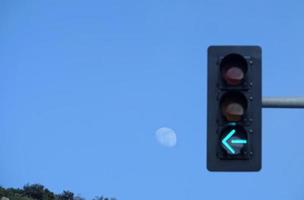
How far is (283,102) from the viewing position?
8.44m

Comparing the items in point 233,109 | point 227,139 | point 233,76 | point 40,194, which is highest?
point 40,194

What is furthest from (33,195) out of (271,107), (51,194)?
(271,107)

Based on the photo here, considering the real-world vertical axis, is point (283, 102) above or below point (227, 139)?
above

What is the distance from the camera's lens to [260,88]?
8.29m

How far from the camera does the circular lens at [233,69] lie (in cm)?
811

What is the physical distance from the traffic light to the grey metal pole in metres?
0.18

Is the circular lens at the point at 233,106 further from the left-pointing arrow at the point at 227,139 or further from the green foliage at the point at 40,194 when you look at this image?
the green foliage at the point at 40,194

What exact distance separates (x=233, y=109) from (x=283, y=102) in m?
0.69

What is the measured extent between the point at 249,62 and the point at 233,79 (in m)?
0.34

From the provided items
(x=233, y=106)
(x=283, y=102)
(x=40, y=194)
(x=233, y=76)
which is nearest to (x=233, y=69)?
(x=233, y=76)

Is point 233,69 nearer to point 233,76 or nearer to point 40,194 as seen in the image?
point 233,76

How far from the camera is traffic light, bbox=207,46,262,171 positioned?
26.7 ft

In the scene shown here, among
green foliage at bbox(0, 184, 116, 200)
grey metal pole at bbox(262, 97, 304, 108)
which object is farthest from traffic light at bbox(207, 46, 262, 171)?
green foliage at bbox(0, 184, 116, 200)

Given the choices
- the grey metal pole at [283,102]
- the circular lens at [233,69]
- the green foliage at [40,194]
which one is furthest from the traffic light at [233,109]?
the green foliage at [40,194]
